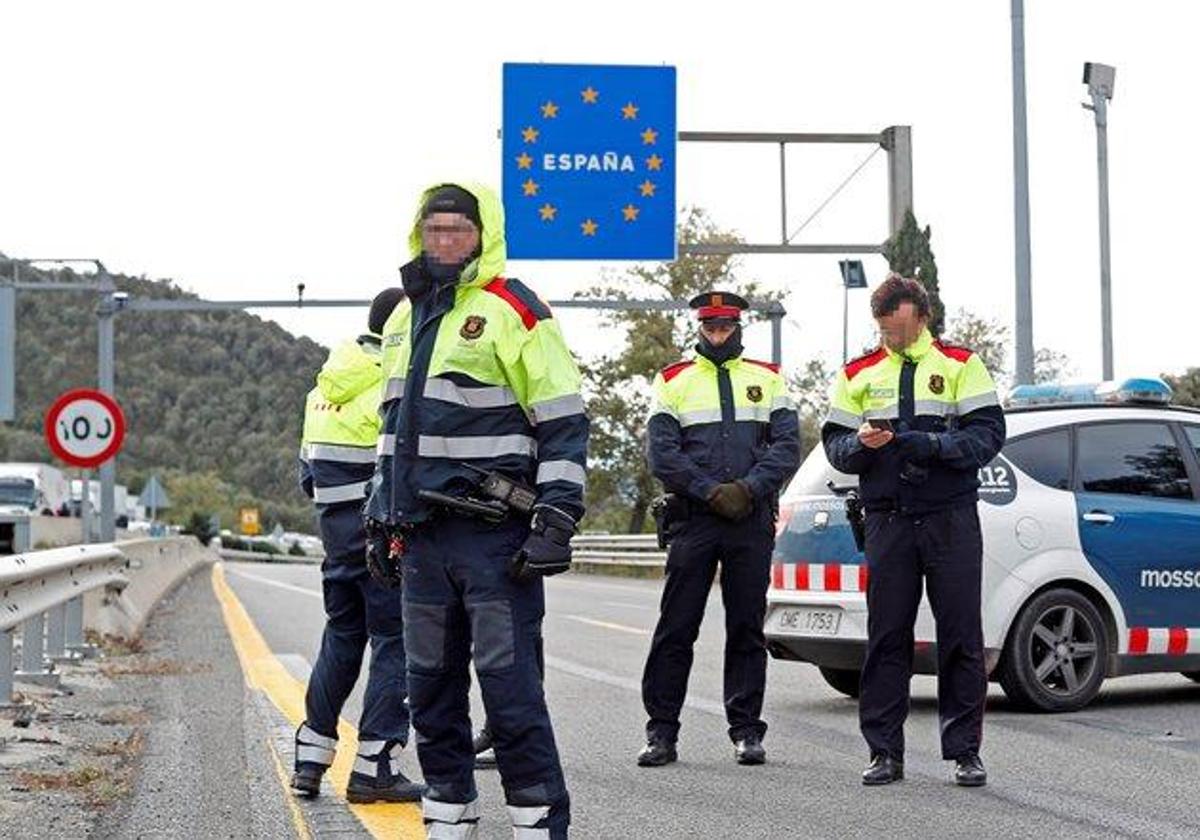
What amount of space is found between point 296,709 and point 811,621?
2684 millimetres

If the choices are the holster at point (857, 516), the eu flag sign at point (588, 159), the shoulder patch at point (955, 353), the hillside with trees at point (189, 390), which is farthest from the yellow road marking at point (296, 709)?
the hillside with trees at point (189, 390)

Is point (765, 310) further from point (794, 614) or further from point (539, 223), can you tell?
point (794, 614)

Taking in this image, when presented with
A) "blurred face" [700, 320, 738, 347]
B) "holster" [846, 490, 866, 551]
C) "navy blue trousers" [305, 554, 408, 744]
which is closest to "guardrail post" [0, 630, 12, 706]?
"navy blue trousers" [305, 554, 408, 744]

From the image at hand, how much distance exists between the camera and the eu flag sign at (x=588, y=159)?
25.2 metres

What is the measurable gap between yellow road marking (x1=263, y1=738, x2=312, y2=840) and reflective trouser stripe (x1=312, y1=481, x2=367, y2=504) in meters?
1.08

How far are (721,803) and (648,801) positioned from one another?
0.26 metres

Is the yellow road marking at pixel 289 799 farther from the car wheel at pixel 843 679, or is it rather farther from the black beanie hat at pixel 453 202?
the car wheel at pixel 843 679

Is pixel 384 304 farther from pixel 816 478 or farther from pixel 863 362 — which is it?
pixel 816 478

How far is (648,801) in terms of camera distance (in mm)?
7555

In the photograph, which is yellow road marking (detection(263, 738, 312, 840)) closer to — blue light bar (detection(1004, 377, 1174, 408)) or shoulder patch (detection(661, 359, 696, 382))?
shoulder patch (detection(661, 359, 696, 382))

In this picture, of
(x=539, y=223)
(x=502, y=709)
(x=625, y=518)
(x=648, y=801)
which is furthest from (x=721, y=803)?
(x=625, y=518)

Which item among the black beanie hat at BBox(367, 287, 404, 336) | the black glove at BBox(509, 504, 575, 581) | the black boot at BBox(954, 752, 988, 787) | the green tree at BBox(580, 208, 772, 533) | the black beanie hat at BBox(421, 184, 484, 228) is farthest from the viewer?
the green tree at BBox(580, 208, 772, 533)

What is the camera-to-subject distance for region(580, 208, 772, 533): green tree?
5744 cm

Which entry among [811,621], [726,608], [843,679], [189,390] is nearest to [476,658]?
[726,608]
